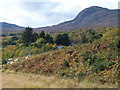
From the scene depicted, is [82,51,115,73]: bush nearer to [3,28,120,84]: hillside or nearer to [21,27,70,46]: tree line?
[3,28,120,84]: hillside

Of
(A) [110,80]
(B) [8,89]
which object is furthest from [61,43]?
(B) [8,89]

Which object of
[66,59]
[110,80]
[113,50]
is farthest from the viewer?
[66,59]

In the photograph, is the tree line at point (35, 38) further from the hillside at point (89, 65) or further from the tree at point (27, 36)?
the hillside at point (89, 65)

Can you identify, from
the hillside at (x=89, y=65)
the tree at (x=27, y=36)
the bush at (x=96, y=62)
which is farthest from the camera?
the tree at (x=27, y=36)

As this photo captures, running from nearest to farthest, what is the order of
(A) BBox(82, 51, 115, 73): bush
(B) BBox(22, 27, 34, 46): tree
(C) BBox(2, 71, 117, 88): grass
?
(C) BBox(2, 71, 117, 88): grass, (A) BBox(82, 51, 115, 73): bush, (B) BBox(22, 27, 34, 46): tree

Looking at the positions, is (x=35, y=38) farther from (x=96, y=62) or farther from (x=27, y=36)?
(x=96, y=62)

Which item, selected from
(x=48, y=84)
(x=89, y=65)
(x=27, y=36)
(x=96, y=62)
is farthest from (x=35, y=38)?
(x=48, y=84)

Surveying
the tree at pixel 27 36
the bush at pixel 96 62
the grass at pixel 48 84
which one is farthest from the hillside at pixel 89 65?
the tree at pixel 27 36

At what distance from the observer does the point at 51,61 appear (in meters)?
18.3

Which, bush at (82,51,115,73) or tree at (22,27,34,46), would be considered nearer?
bush at (82,51,115,73)

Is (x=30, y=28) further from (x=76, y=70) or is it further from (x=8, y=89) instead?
(x=8, y=89)

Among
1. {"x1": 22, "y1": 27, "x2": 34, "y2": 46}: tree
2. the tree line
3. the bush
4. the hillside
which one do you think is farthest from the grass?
{"x1": 22, "y1": 27, "x2": 34, "y2": 46}: tree

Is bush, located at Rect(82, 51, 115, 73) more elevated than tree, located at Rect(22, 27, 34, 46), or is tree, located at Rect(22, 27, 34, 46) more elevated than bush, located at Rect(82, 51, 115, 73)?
tree, located at Rect(22, 27, 34, 46)

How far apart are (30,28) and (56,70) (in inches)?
1443
